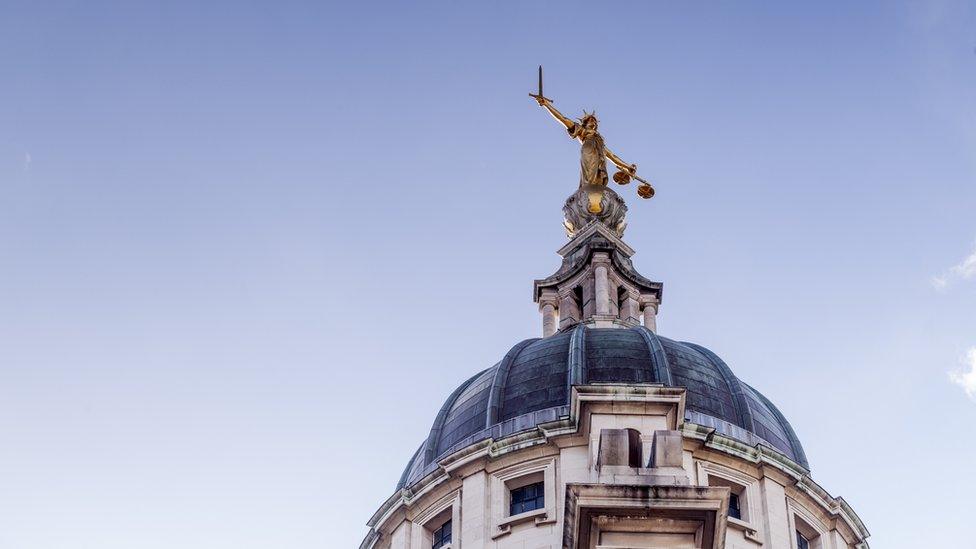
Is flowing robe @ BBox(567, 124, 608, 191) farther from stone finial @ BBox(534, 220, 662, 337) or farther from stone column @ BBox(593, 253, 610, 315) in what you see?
stone column @ BBox(593, 253, 610, 315)

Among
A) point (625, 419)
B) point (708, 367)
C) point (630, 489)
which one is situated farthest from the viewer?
point (708, 367)

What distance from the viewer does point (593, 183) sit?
74.9 m

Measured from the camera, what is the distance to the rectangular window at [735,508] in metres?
53.6

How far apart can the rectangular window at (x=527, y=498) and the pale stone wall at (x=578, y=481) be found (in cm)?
28

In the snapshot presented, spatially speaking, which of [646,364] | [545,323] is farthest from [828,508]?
[545,323]

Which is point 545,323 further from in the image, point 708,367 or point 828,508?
point 828,508

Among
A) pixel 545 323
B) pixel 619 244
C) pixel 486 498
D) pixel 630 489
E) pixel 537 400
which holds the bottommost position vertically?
pixel 630 489

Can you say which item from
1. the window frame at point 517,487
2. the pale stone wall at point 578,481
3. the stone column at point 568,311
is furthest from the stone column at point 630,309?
the window frame at point 517,487

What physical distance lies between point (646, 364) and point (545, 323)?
11.7m

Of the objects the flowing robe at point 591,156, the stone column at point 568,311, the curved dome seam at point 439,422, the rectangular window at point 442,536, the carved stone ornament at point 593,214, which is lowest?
the rectangular window at point 442,536

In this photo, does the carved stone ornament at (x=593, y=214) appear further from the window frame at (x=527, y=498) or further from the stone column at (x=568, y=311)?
the window frame at (x=527, y=498)

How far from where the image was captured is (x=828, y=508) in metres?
56.2

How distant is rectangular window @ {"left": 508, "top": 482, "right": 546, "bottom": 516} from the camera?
174 feet

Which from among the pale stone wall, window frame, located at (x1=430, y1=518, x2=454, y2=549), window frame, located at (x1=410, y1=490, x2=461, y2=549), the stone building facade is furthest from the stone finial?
window frame, located at (x1=430, y1=518, x2=454, y2=549)
